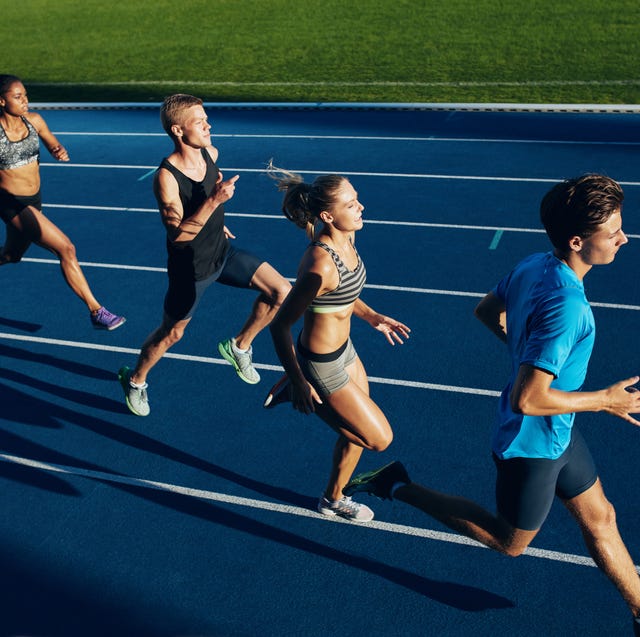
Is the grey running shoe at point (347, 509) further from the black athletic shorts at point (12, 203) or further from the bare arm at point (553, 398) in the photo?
the black athletic shorts at point (12, 203)

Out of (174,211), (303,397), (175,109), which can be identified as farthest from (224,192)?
(303,397)

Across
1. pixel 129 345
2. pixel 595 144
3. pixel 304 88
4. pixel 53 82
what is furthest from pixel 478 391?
pixel 53 82

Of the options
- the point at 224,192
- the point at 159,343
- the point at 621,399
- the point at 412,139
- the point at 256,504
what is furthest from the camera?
the point at 412,139

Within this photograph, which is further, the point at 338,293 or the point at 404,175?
the point at 404,175

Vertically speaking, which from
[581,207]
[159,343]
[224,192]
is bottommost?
[159,343]

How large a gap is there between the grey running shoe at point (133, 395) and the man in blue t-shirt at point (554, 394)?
2536 millimetres

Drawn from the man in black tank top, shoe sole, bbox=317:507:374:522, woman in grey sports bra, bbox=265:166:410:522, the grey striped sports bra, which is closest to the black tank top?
the man in black tank top

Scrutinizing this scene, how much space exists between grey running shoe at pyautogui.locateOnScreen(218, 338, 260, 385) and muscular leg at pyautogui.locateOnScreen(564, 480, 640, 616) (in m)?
2.94

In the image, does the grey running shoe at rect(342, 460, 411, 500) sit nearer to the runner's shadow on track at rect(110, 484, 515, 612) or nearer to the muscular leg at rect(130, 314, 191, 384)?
the runner's shadow on track at rect(110, 484, 515, 612)

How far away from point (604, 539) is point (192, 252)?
3212mm

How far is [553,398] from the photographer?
2.95 meters

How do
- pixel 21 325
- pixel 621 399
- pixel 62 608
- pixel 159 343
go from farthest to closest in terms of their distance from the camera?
pixel 21 325 < pixel 159 343 < pixel 62 608 < pixel 621 399

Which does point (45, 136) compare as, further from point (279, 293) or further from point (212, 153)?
point (279, 293)

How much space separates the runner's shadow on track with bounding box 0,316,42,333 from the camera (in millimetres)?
7078
